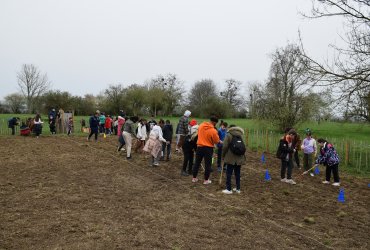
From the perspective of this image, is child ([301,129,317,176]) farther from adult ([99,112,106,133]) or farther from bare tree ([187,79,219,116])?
bare tree ([187,79,219,116])

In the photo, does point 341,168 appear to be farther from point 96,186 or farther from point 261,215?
point 96,186

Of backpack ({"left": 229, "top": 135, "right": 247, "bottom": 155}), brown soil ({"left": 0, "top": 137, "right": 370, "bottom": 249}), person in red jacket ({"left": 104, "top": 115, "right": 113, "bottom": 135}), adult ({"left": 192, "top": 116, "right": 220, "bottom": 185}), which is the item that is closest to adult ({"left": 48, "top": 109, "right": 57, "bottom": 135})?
person in red jacket ({"left": 104, "top": 115, "right": 113, "bottom": 135})

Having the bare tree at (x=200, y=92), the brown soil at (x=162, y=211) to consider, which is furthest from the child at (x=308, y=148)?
the bare tree at (x=200, y=92)

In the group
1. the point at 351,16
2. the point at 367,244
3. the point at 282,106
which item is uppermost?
the point at 351,16

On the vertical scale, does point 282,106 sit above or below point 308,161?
above

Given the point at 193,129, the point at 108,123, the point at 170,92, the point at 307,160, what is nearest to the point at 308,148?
the point at 307,160

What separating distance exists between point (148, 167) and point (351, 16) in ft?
30.1

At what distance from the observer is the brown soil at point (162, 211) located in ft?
18.9

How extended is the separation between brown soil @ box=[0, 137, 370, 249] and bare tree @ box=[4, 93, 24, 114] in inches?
2100

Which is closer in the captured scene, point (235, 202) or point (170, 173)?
point (235, 202)

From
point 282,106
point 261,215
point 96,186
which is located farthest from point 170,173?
point 282,106

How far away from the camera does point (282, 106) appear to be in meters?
26.4

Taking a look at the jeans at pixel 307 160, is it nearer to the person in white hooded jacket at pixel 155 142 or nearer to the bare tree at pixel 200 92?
the person in white hooded jacket at pixel 155 142

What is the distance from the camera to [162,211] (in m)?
7.30
